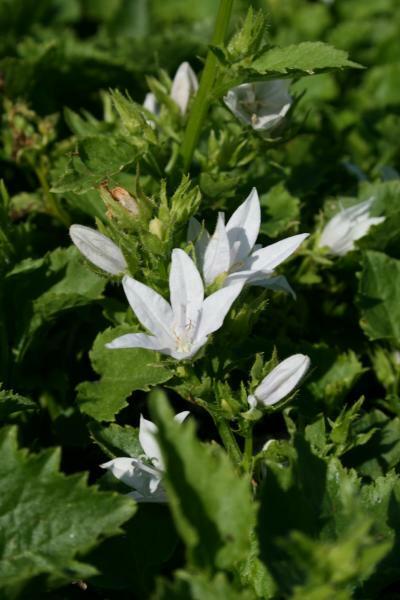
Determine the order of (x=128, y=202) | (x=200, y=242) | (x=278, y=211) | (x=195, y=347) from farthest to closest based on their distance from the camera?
(x=278, y=211), (x=200, y=242), (x=128, y=202), (x=195, y=347)

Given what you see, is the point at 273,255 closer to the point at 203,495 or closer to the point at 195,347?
the point at 195,347

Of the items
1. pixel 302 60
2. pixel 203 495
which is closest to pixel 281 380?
pixel 203 495

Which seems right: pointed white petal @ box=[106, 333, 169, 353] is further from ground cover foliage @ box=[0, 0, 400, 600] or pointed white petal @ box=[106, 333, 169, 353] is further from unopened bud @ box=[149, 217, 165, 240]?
unopened bud @ box=[149, 217, 165, 240]

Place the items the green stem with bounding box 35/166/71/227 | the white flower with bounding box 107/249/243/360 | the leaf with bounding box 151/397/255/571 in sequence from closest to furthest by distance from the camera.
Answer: the leaf with bounding box 151/397/255/571 → the white flower with bounding box 107/249/243/360 → the green stem with bounding box 35/166/71/227

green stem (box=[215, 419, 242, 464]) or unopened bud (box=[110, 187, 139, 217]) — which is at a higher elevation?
unopened bud (box=[110, 187, 139, 217])

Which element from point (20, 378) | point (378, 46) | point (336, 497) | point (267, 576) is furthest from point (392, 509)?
point (378, 46)

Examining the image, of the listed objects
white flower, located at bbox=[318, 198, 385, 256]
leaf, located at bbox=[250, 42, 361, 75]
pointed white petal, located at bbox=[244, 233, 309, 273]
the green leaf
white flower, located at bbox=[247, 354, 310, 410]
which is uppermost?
leaf, located at bbox=[250, 42, 361, 75]

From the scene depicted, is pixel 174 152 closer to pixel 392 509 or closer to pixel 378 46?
pixel 392 509

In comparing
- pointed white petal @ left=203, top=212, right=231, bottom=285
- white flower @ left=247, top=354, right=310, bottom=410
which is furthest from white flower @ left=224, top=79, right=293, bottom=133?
white flower @ left=247, top=354, right=310, bottom=410
